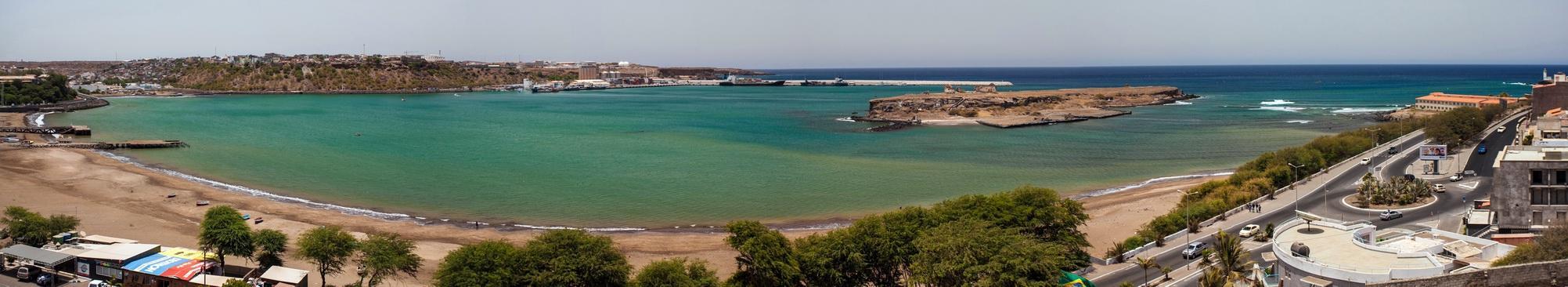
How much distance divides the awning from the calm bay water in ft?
38.1

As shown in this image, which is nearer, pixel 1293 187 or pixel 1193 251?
pixel 1193 251

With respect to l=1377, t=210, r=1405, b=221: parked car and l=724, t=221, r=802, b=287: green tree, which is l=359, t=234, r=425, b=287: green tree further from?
l=1377, t=210, r=1405, b=221: parked car

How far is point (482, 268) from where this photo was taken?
1598cm

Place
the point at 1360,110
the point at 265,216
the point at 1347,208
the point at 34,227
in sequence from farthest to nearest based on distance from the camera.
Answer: the point at 1360,110 < the point at 265,216 < the point at 1347,208 < the point at 34,227

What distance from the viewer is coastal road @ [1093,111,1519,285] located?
1861 cm

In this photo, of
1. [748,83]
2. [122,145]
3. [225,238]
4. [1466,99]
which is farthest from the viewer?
[748,83]

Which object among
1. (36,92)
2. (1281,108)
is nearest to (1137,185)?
(1281,108)

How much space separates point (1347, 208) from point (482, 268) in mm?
21585

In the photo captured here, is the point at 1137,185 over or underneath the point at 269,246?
underneath

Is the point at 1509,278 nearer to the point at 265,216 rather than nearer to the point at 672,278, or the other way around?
the point at 672,278

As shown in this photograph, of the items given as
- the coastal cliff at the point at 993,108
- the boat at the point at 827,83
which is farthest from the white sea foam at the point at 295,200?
the boat at the point at 827,83

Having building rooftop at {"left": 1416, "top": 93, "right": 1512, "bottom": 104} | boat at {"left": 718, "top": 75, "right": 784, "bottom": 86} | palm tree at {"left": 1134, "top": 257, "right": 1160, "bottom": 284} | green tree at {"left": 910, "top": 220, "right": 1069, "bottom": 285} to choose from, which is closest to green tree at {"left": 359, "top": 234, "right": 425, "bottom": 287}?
green tree at {"left": 910, "top": 220, "right": 1069, "bottom": 285}

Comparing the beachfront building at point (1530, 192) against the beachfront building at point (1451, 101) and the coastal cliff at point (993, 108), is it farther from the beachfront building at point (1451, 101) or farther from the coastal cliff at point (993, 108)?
the coastal cliff at point (993, 108)

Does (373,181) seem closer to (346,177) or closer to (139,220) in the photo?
(346,177)
